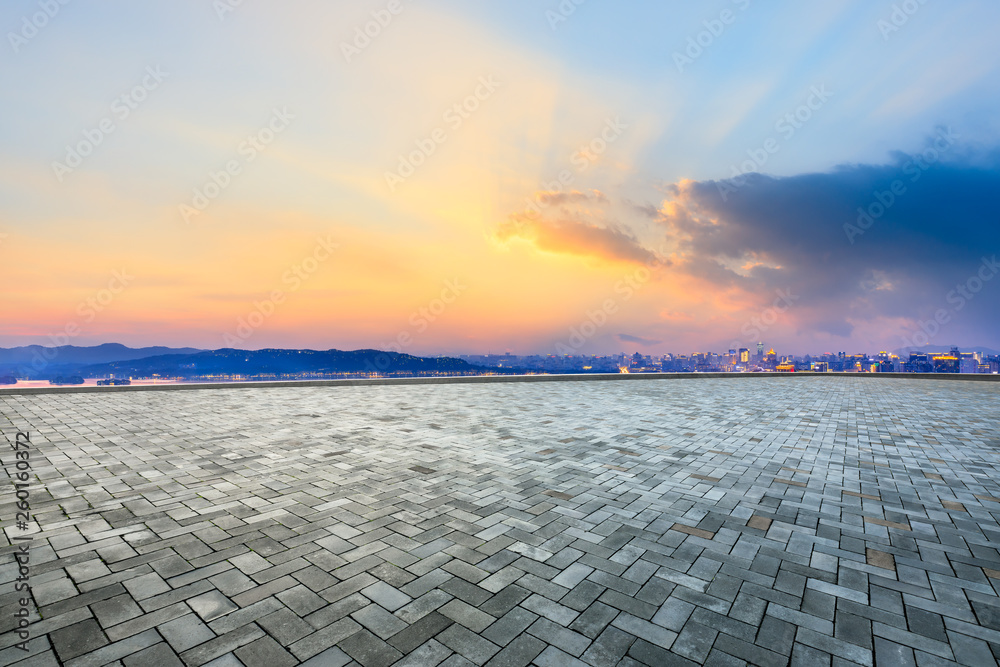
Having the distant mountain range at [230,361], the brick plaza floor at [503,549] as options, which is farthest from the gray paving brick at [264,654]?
the distant mountain range at [230,361]

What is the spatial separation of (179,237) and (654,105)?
20950 millimetres

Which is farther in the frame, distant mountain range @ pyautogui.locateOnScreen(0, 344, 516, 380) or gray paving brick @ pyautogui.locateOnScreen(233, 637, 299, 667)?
distant mountain range @ pyautogui.locateOnScreen(0, 344, 516, 380)

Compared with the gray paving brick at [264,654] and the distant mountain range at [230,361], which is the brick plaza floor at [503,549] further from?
the distant mountain range at [230,361]

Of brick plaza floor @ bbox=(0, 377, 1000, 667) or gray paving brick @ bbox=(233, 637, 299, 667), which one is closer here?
gray paving brick @ bbox=(233, 637, 299, 667)

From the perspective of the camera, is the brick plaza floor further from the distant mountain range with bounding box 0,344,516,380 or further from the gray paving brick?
the distant mountain range with bounding box 0,344,516,380

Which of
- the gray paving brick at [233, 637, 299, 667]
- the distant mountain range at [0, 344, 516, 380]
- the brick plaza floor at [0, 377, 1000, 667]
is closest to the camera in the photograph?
the gray paving brick at [233, 637, 299, 667]

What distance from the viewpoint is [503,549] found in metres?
3.36

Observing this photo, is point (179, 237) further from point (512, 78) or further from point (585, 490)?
point (585, 490)

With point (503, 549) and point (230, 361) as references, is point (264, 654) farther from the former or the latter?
point (230, 361)

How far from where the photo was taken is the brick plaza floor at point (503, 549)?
2283mm

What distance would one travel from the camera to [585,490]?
478 cm

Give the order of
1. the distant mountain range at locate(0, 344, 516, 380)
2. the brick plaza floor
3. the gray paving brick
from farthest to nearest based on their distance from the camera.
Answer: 1. the distant mountain range at locate(0, 344, 516, 380)
2. the brick plaza floor
3. the gray paving brick

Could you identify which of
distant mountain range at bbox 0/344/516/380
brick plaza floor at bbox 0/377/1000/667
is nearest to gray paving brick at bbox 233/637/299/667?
brick plaza floor at bbox 0/377/1000/667

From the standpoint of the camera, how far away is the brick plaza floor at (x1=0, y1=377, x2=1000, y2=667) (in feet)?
7.49
